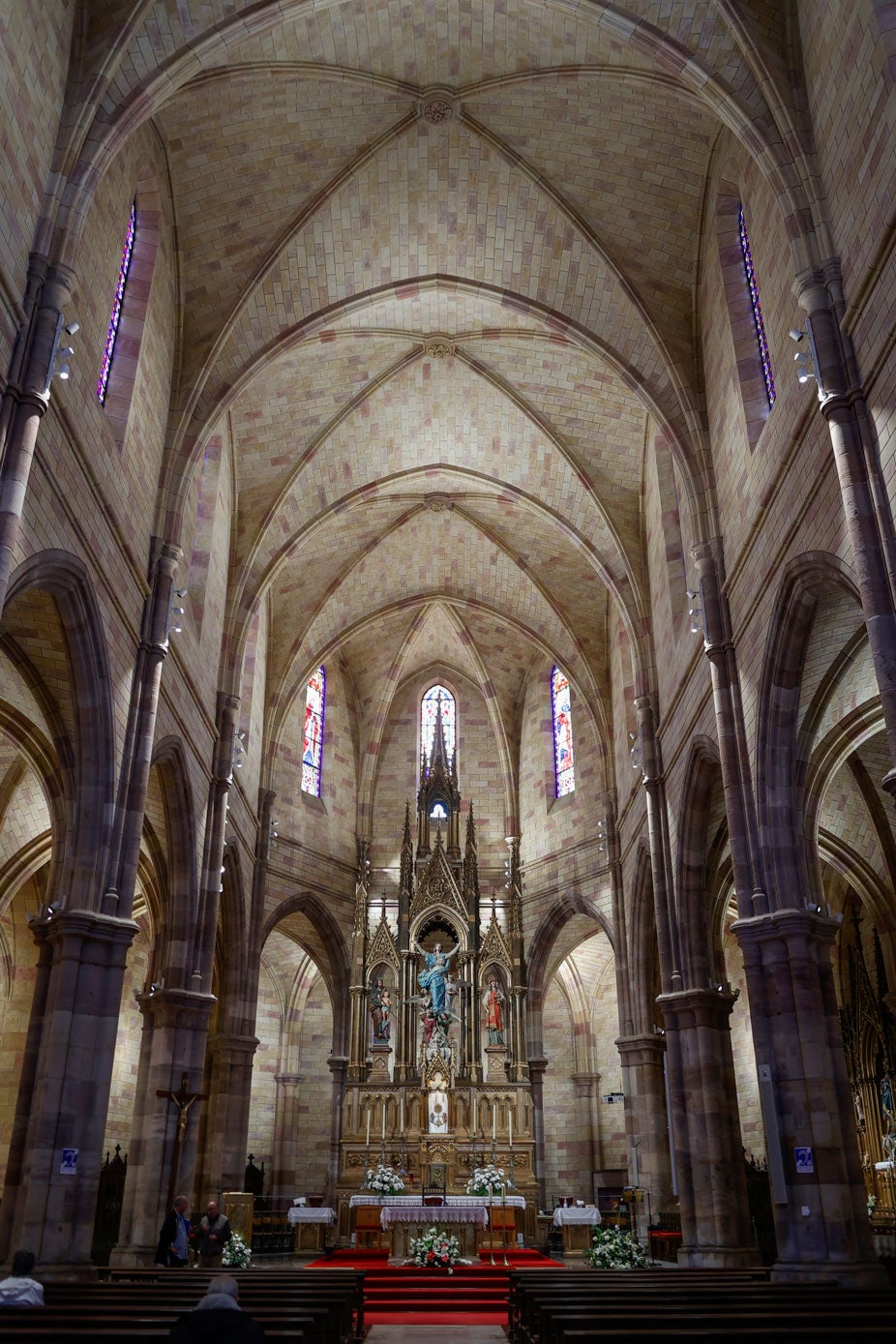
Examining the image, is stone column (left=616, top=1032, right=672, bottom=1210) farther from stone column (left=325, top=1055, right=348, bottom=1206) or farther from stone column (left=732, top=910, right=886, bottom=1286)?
stone column (left=732, top=910, right=886, bottom=1286)

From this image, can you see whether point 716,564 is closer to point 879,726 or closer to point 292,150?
point 879,726

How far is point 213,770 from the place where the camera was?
22.9m

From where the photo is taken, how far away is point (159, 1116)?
762 inches

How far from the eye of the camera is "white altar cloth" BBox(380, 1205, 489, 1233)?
21.0 metres

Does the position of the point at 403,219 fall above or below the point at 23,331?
above

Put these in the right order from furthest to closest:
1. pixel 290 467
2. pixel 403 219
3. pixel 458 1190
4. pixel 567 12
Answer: pixel 458 1190, pixel 290 467, pixel 403 219, pixel 567 12

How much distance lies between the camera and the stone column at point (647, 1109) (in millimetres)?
23936

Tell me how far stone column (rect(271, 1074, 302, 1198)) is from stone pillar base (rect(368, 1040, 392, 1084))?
6.03 meters

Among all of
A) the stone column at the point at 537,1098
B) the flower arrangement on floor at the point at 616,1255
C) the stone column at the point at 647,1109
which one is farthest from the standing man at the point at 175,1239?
the stone column at the point at 537,1098

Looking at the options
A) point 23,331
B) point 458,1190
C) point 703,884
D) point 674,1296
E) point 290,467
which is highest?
point 290,467

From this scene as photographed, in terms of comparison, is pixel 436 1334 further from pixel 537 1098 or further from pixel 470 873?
pixel 470 873

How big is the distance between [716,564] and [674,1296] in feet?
37.5

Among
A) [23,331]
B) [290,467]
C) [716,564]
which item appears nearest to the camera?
[23,331]

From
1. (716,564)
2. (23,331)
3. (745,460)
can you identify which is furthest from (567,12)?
(23,331)
